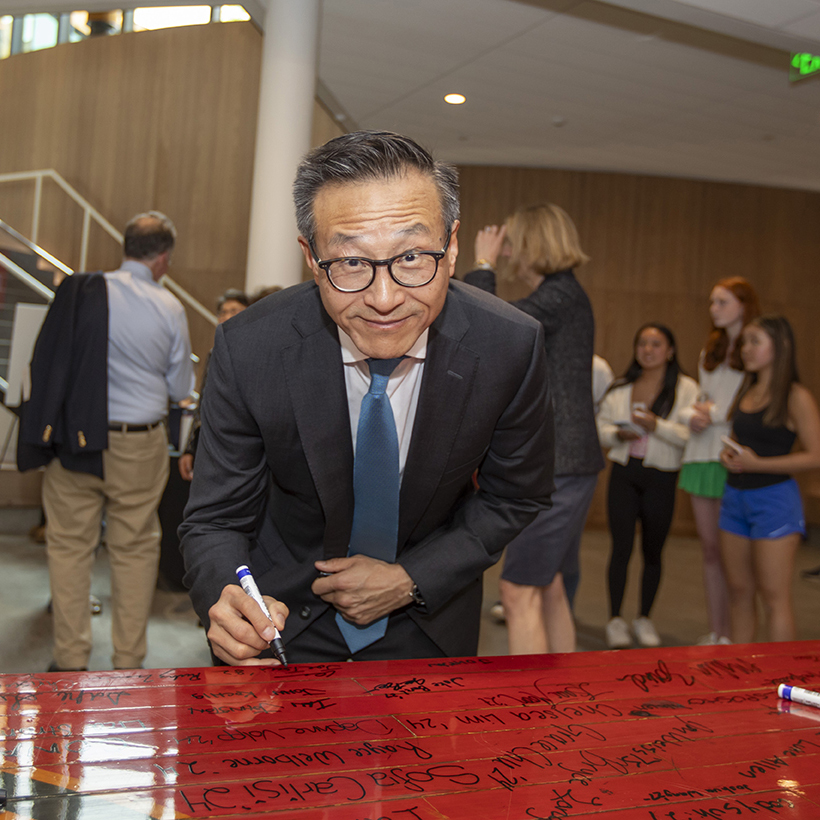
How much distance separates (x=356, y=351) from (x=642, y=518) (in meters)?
3.00

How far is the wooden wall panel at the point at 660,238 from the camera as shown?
25.4ft

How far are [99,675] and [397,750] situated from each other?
1.51 feet

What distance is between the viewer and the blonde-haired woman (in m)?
2.72

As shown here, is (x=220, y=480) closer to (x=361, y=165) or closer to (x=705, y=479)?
(x=361, y=165)

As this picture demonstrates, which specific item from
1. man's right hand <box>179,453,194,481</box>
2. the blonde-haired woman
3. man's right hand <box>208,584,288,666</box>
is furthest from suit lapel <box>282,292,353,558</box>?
man's right hand <box>179,453,194,481</box>

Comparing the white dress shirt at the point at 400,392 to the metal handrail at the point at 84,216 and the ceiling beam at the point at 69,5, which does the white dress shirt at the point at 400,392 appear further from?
the metal handrail at the point at 84,216

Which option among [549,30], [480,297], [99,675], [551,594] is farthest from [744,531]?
[549,30]

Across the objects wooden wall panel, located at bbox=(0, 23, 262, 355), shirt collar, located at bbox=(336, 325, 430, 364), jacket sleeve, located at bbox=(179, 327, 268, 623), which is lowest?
jacket sleeve, located at bbox=(179, 327, 268, 623)

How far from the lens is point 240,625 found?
3.81 feet

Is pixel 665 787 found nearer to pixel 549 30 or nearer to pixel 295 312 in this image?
pixel 295 312

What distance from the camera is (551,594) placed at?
306 centimetres

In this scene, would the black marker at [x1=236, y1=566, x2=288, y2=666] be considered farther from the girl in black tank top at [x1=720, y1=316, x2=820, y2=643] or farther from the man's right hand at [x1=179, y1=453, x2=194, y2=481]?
the girl in black tank top at [x1=720, y1=316, x2=820, y2=643]

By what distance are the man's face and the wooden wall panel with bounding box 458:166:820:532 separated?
654 centimetres

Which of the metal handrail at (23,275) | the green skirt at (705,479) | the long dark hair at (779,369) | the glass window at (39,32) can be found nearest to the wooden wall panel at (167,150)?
the glass window at (39,32)
